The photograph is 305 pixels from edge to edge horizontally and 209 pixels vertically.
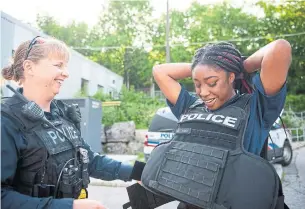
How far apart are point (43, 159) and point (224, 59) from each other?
1.04m

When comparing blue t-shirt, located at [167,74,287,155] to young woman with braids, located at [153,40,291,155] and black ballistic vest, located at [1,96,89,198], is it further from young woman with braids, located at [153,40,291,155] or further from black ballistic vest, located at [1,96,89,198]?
black ballistic vest, located at [1,96,89,198]

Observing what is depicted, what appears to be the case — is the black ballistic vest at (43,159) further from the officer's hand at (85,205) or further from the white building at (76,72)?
the white building at (76,72)

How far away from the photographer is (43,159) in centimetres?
154

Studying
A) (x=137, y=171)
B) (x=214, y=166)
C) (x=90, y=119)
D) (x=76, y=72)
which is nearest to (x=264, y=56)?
(x=214, y=166)

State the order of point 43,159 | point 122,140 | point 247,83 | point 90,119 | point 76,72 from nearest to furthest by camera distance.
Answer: point 43,159
point 247,83
point 90,119
point 122,140
point 76,72

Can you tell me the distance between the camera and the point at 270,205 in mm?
1442

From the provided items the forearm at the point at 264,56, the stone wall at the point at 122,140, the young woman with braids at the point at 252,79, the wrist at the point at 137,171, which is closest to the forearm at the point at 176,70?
the young woman with braids at the point at 252,79

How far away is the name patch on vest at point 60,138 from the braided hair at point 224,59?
0.77 m

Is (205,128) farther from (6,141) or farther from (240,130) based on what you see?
(6,141)

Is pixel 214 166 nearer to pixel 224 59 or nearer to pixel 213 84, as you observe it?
pixel 213 84

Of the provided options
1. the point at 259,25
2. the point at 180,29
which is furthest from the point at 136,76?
the point at 259,25

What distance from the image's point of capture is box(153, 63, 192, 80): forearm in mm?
2025

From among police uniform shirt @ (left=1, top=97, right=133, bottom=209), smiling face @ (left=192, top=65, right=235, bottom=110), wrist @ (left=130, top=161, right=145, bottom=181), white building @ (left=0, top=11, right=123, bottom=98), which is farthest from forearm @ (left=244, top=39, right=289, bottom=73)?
white building @ (left=0, top=11, right=123, bottom=98)

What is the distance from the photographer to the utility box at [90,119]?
887cm
